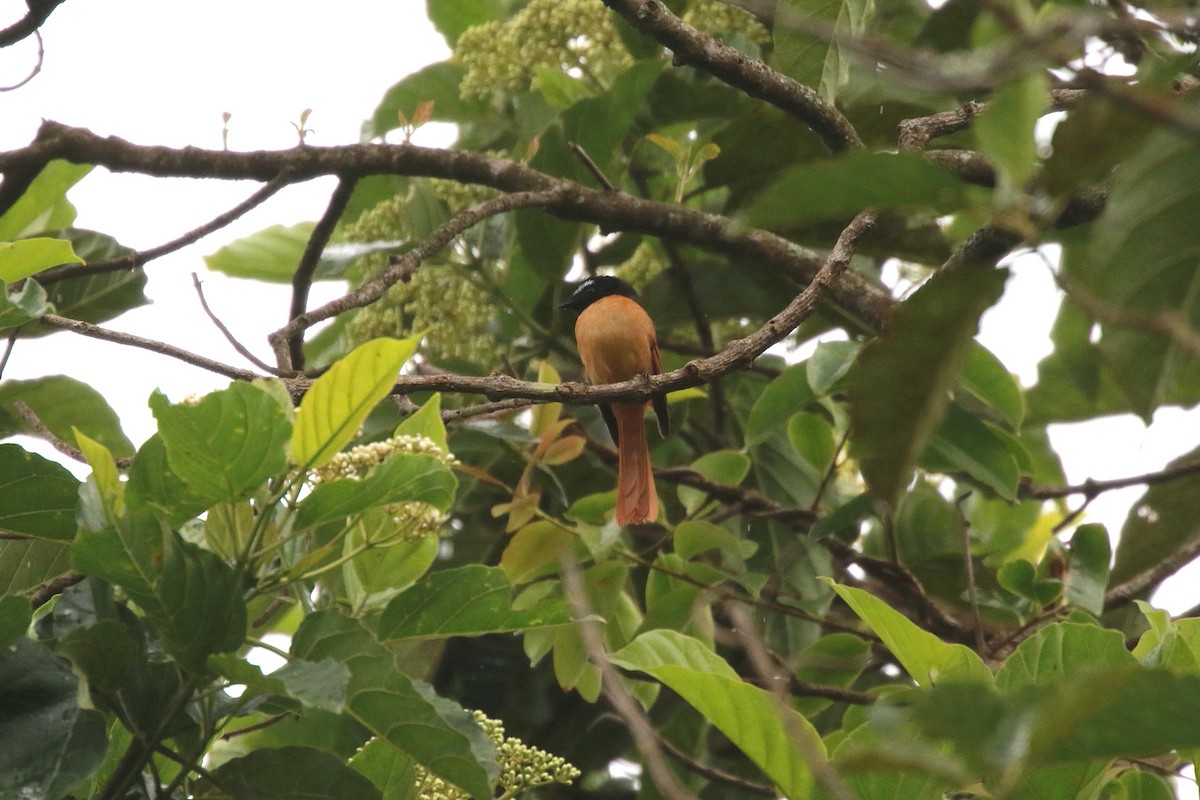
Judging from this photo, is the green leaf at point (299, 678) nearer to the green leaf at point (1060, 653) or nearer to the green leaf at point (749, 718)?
the green leaf at point (749, 718)

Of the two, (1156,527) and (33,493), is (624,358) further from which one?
(33,493)

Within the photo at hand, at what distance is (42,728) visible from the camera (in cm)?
175

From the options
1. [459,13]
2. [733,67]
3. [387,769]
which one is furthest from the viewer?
[459,13]

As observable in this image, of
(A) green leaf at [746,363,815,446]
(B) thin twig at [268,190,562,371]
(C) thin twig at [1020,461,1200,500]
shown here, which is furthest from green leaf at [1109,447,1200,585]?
(B) thin twig at [268,190,562,371]

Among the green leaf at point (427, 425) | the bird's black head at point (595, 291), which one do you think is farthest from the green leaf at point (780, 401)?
the green leaf at point (427, 425)

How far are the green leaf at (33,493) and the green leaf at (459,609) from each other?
561 mm

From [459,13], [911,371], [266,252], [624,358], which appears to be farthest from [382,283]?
[459,13]

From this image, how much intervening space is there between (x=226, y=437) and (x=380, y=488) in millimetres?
237

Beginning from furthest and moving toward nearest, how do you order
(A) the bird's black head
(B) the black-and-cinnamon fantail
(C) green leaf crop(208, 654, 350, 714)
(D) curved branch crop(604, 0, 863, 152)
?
(A) the bird's black head < (B) the black-and-cinnamon fantail < (D) curved branch crop(604, 0, 863, 152) < (C) green leaf crop(208, 654, 350, 714)

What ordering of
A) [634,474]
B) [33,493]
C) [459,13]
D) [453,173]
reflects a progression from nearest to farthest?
1. [33,493]
2. [453,173]
3. [634,474]
4. [459,13]

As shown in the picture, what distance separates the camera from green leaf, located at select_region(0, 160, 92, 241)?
3428 mm

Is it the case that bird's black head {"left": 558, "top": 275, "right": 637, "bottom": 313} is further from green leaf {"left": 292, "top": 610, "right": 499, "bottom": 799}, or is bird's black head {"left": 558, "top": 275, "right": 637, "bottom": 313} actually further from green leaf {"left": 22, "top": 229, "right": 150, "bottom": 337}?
green leaf {"left": 292, "top": 610, "right": 499, "bottom": 799}

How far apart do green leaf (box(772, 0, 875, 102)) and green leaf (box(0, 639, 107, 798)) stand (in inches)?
83.7

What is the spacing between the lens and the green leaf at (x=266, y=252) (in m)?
4.31
